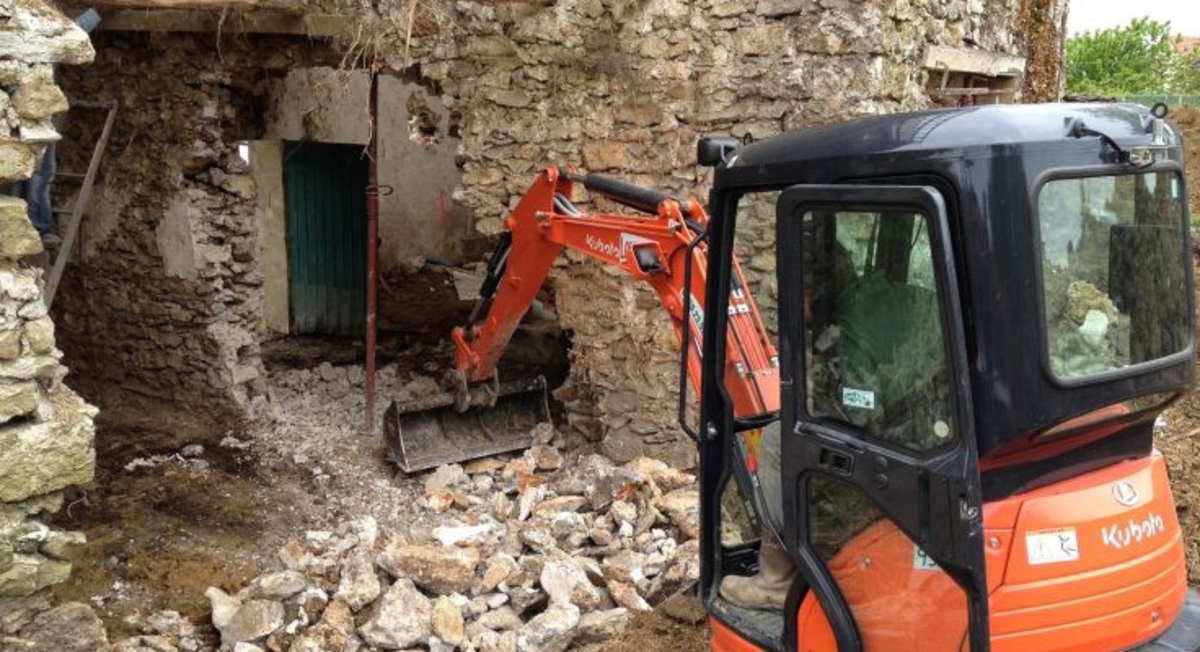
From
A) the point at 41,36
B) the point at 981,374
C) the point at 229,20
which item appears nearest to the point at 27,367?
the point at 41,36

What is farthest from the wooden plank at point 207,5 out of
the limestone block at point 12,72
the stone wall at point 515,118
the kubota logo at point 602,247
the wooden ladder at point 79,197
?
the kubota logo at point 602,247

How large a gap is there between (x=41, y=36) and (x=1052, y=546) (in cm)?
320

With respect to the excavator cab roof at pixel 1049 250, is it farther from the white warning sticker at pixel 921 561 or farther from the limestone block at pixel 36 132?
the limestone block at pixel 36 132

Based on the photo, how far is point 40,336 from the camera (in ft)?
11.5

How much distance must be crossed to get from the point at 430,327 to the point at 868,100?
5.05 meters

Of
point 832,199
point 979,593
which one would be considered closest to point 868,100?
point 832,199

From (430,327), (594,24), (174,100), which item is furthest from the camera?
(430,327)

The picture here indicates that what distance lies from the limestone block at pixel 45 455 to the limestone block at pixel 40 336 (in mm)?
214

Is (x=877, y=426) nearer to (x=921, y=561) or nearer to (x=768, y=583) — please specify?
(x=921, y=561)

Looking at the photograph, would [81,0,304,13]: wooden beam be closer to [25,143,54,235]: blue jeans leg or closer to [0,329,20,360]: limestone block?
[25,143,54,235]: blue jeans leg

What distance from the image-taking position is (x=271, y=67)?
7.52 metres

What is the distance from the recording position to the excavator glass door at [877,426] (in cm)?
240

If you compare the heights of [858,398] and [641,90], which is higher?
[641,90]

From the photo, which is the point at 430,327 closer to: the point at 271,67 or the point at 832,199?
the point at 271,67
